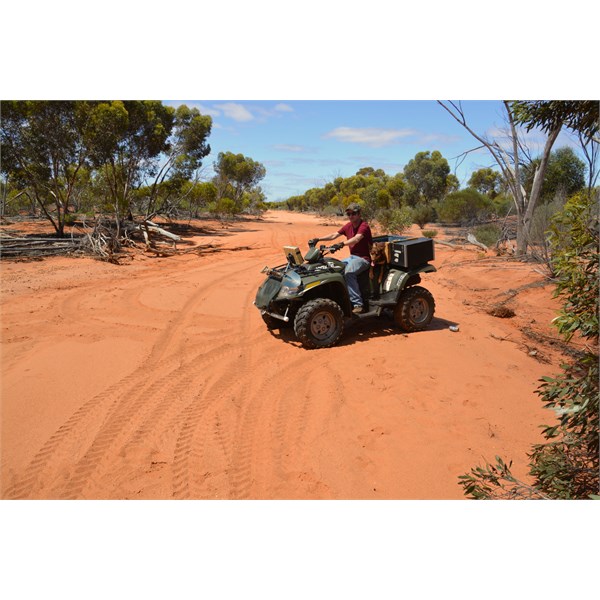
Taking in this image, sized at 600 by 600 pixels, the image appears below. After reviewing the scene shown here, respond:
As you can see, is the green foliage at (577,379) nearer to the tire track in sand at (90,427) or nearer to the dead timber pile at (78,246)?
the tire track in sand at (90,427)

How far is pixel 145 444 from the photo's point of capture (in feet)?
12.7

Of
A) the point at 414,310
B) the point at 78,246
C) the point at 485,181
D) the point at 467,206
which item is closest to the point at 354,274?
the point at 414,310

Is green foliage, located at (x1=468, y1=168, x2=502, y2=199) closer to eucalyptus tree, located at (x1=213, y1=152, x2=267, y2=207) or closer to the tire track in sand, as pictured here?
eucalyptus tree, located at (x1=213, y1=152, x2=267, y2=207)

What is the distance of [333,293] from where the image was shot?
623cm

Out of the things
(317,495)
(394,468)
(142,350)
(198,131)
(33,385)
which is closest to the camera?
(317,495)

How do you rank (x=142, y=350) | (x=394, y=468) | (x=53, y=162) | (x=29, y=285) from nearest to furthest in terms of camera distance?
(x=394, y=468)
(x=142, y=350)
(x=29, y=285)
(x=53, y=162)

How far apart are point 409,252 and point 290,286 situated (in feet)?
6.43

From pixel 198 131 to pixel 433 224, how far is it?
59.0 ft

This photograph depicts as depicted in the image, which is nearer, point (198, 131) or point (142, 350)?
point (142, 350)

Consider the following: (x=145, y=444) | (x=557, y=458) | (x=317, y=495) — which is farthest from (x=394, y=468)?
(x=145, y=444)

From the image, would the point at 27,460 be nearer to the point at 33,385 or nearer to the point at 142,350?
the point at 33,385

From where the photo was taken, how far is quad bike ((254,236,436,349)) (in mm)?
5867

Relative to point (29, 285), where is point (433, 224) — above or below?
above

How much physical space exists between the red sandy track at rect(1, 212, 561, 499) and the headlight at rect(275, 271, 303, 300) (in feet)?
Result: 2.58
